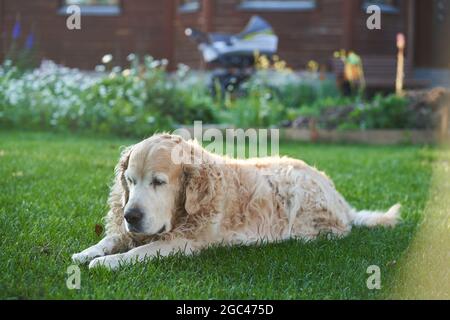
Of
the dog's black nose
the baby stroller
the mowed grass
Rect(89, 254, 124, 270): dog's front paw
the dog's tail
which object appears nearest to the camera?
the mowed grass

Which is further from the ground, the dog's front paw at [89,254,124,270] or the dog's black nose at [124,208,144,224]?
the dog's black nose at [124,208,144,224]

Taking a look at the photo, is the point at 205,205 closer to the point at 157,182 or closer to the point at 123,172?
the point at 157,182

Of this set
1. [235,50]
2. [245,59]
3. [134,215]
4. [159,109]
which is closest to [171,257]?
[134,215]

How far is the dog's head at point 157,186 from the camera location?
460cm

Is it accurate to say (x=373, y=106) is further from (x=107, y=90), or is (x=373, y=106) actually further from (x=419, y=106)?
(x=107, y=90)

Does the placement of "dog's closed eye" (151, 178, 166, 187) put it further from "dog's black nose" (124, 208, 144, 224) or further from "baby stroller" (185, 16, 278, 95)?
"baby stroller" (185, 16, 278, 95)

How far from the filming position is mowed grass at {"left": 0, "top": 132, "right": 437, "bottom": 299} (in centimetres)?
409

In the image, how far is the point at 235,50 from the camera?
15.0m

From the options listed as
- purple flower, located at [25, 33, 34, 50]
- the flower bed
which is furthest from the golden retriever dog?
purple flower, located at [25, 33, 34, 50]

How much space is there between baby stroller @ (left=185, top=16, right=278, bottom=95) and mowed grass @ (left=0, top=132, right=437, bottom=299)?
6.85m

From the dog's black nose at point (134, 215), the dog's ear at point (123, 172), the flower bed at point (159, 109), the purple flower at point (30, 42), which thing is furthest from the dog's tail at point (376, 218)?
the purple flower at point (30, 42)

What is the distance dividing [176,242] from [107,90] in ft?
25.7

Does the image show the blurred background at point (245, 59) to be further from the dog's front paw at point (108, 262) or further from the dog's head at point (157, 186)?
the dog's front paw at point (108, 262)
